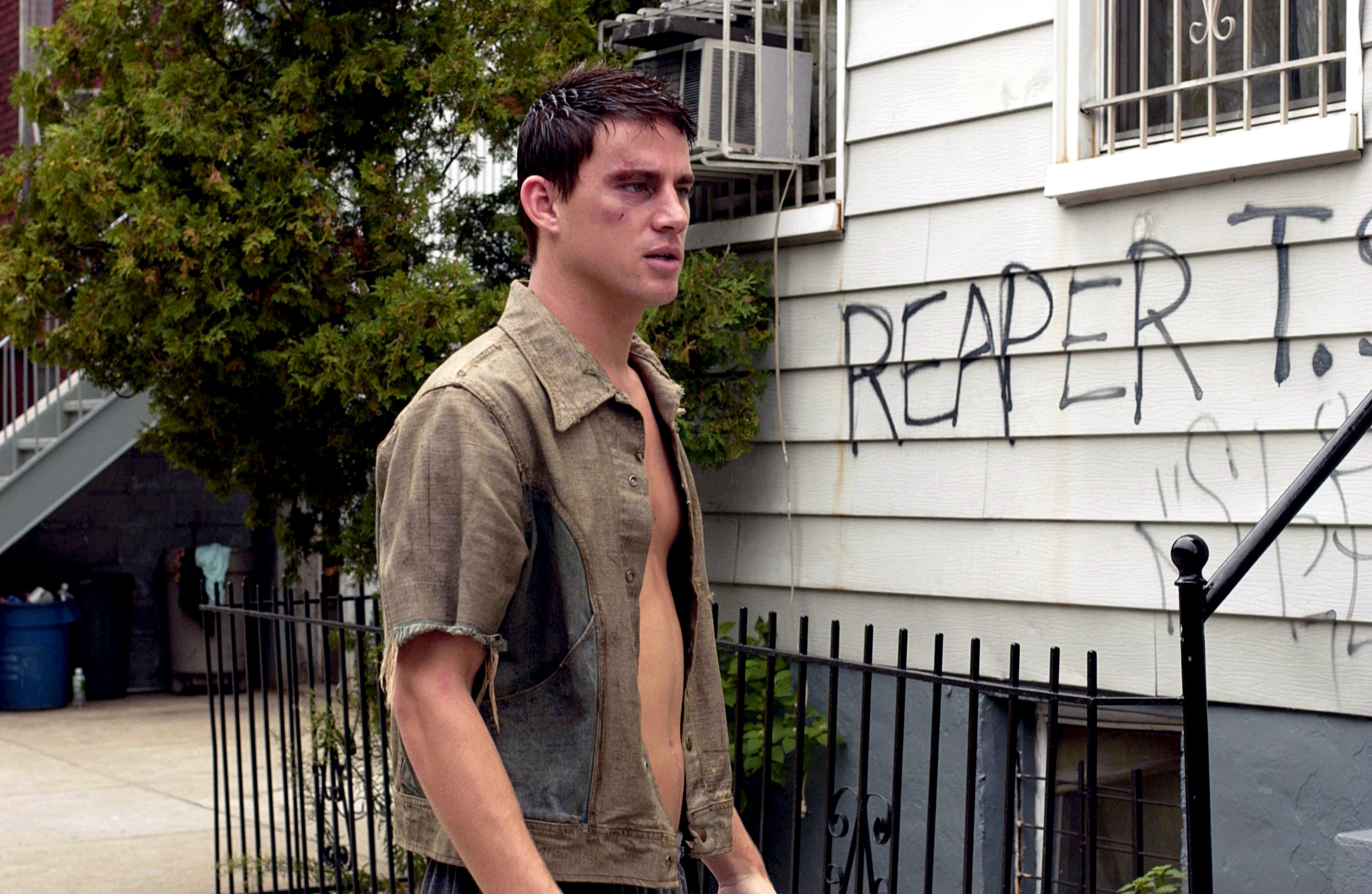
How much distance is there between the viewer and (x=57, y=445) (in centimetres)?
1084

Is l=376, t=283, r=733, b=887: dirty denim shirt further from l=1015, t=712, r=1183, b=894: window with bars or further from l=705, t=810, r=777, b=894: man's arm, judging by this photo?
l=1015, t=712, r=1183, b=894: window with bars

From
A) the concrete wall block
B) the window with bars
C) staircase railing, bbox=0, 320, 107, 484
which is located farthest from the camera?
staircase railing, bbox=0, 320, 107, 484

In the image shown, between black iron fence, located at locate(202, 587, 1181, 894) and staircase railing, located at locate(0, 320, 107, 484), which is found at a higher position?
staircase railing, located at locate(0, 320, 107, 484)

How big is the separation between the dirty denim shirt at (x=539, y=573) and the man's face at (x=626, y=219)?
100 mm

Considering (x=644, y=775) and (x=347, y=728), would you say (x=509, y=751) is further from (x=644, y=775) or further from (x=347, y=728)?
(x=347, y=728)

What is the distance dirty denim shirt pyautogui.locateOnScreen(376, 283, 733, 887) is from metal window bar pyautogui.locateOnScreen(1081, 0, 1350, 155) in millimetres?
3008

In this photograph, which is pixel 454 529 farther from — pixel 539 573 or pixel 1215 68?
pixel 1215 68

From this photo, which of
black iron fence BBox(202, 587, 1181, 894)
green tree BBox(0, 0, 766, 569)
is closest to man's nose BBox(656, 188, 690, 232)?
black iron fence BBox(202, 587, 1181, 894)

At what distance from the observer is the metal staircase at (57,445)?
1086 cm

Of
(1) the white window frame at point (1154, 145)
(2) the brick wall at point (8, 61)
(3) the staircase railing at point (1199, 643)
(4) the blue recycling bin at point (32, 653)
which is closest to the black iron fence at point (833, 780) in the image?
(3) the staircase railing at point (1199, 643)

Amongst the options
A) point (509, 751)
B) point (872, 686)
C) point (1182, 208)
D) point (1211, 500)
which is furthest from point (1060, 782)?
point (509, 751)

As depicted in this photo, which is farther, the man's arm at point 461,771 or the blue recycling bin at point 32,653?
the blue recycling bin at point 32,653

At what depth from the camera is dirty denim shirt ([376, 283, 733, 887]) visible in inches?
72.8

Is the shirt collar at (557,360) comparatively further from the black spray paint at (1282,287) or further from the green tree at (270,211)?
the green tree at (270,211)
